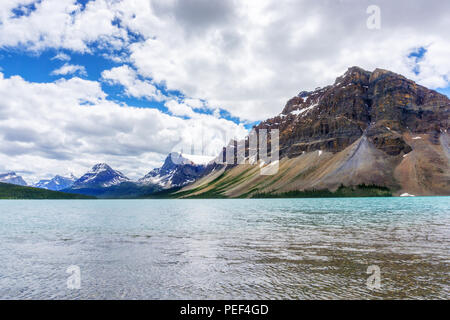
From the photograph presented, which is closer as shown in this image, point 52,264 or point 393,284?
point 393,284

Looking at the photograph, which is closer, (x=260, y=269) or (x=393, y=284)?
(x=393, y=284)

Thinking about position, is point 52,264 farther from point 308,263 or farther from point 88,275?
point 308,263
